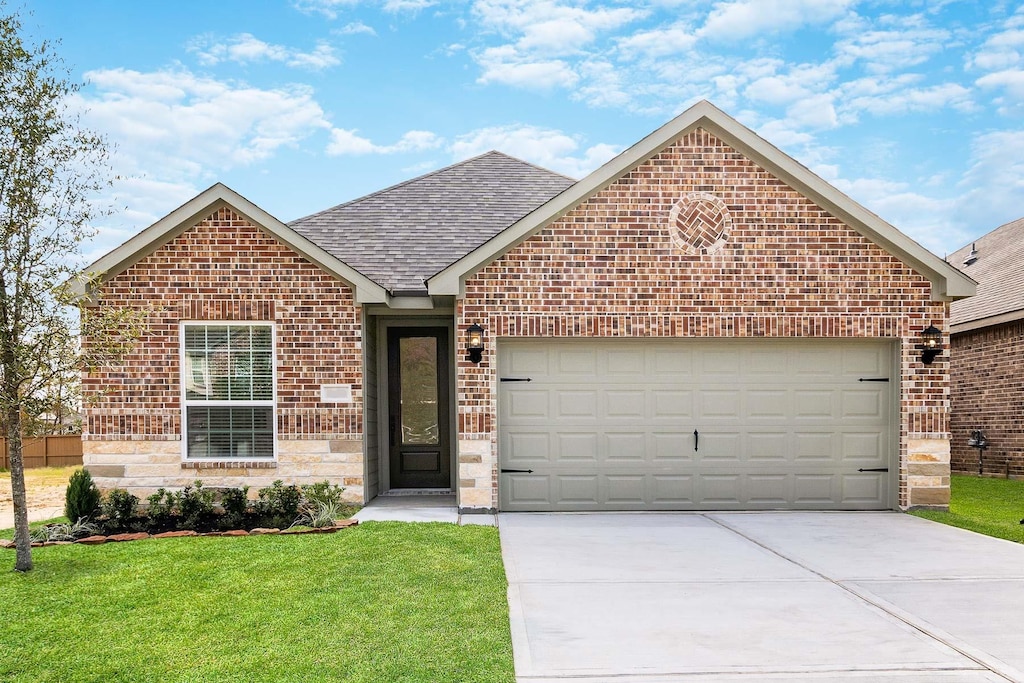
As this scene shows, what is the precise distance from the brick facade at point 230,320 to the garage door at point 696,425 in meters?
2.33

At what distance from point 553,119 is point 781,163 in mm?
13930

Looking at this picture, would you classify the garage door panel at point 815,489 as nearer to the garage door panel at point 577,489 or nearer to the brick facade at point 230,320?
the garage door panel at point 577,489

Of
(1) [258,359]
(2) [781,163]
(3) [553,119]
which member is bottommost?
(1) [258,359]

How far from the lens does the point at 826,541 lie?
870 cm

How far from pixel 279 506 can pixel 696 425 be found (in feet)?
18.4

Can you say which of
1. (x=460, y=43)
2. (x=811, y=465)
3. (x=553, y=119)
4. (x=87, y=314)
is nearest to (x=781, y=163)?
(x=811, y=465)

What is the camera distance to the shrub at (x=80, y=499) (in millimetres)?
9797

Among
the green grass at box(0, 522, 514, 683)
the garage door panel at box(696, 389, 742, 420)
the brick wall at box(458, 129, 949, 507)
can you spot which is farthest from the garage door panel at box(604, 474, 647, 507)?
the green grass at box(0, 522, 514, 683)

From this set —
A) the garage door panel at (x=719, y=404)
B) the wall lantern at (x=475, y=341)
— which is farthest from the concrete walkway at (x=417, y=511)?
the garage door panel at (x=719, y=404)

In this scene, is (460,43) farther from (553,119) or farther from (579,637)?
(579,637)

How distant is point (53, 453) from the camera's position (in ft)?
72.1

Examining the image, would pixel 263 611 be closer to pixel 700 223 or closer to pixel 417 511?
pixel 417 511

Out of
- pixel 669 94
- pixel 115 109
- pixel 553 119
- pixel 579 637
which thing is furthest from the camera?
pixel 669 94

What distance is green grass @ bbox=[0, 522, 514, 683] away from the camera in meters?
4.80
